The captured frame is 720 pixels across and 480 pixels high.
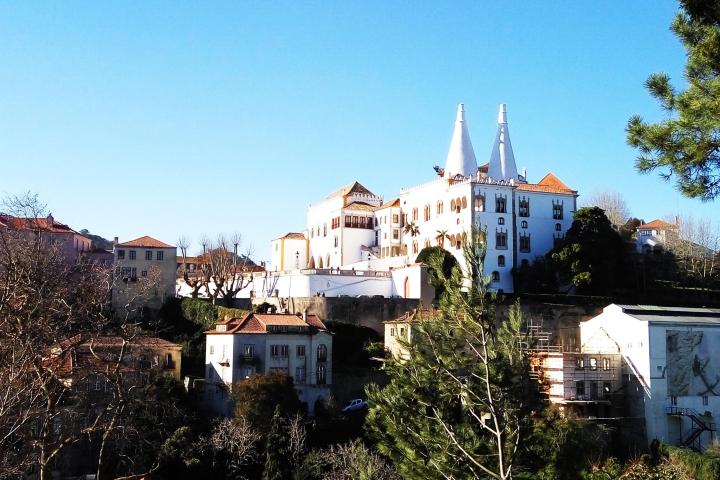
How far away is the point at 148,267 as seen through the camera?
53938mm

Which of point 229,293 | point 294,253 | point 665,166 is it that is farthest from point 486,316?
point 294,253

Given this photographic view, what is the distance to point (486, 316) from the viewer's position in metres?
10.3

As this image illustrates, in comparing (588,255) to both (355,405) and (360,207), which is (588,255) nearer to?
(355,405)

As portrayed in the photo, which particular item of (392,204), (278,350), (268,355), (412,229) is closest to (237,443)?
(268,355)

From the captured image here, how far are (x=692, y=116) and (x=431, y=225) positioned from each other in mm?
43704

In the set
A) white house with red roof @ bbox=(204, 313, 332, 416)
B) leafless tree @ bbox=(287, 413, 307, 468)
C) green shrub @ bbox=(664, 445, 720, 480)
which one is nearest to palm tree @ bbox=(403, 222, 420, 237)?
white house with red roof @ bbox=(204, 313, 332, 416)

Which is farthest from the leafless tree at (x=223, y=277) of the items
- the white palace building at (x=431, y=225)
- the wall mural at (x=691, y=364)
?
the wall mural at (x=691, y=364)

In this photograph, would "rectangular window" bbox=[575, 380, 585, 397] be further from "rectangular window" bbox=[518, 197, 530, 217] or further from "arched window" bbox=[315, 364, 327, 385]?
"rectangular window" bbox=[518, 197, 530, 217]

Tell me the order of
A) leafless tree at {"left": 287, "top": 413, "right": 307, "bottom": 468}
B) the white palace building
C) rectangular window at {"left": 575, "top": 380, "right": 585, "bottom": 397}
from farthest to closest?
the white palace building < rectangular window at {"left": 575, "top": 380, "right": 585, "bottom": 397} < leafless tree at {"left": 287, "top": 413, "right": 307, "bottom": 468}

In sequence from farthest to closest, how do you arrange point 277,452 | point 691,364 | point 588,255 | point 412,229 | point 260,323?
1. point 412,229
2. point 588,255
3. point 260,323
4. point 691,364
5. point 277,452

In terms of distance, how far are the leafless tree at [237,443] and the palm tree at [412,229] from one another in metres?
26.2

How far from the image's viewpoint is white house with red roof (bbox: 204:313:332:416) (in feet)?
131

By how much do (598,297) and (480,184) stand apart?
987cm

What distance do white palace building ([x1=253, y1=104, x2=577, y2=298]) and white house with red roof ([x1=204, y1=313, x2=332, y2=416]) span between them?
953cm
